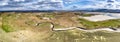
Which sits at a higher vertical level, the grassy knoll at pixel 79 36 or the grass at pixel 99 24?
the grass at pixel 99 24

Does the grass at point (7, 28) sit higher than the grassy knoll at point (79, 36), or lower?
higher

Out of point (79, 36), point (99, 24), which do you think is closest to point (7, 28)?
point (79, 36)

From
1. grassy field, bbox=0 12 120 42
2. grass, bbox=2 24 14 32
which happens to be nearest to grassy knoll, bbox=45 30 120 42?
grassy field, bbox=0 12 120 42

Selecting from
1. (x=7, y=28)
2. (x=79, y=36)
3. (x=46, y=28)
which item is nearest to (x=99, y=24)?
(x=79, y=36)

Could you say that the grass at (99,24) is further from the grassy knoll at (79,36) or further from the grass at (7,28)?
the grass at (7,28)

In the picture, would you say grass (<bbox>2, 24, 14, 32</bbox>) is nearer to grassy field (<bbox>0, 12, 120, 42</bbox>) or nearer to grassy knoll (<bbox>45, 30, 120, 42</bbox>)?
grassy field (<bbox>0, 12, 120, 42</bbox>)

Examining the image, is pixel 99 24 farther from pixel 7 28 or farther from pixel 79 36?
pixel 7 28

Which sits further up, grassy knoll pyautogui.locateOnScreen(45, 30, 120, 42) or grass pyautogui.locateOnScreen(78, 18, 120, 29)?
grass pyautogui.locateOnScreen(78, 18, 120, 29)

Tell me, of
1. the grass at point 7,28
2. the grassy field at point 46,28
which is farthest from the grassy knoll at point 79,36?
the grass at point 7,28

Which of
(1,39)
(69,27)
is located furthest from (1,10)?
(69,27)

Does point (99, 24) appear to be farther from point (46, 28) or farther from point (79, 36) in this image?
point (46, 28)

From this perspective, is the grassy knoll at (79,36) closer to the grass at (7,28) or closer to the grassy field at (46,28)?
the grassy field at (46,28)
